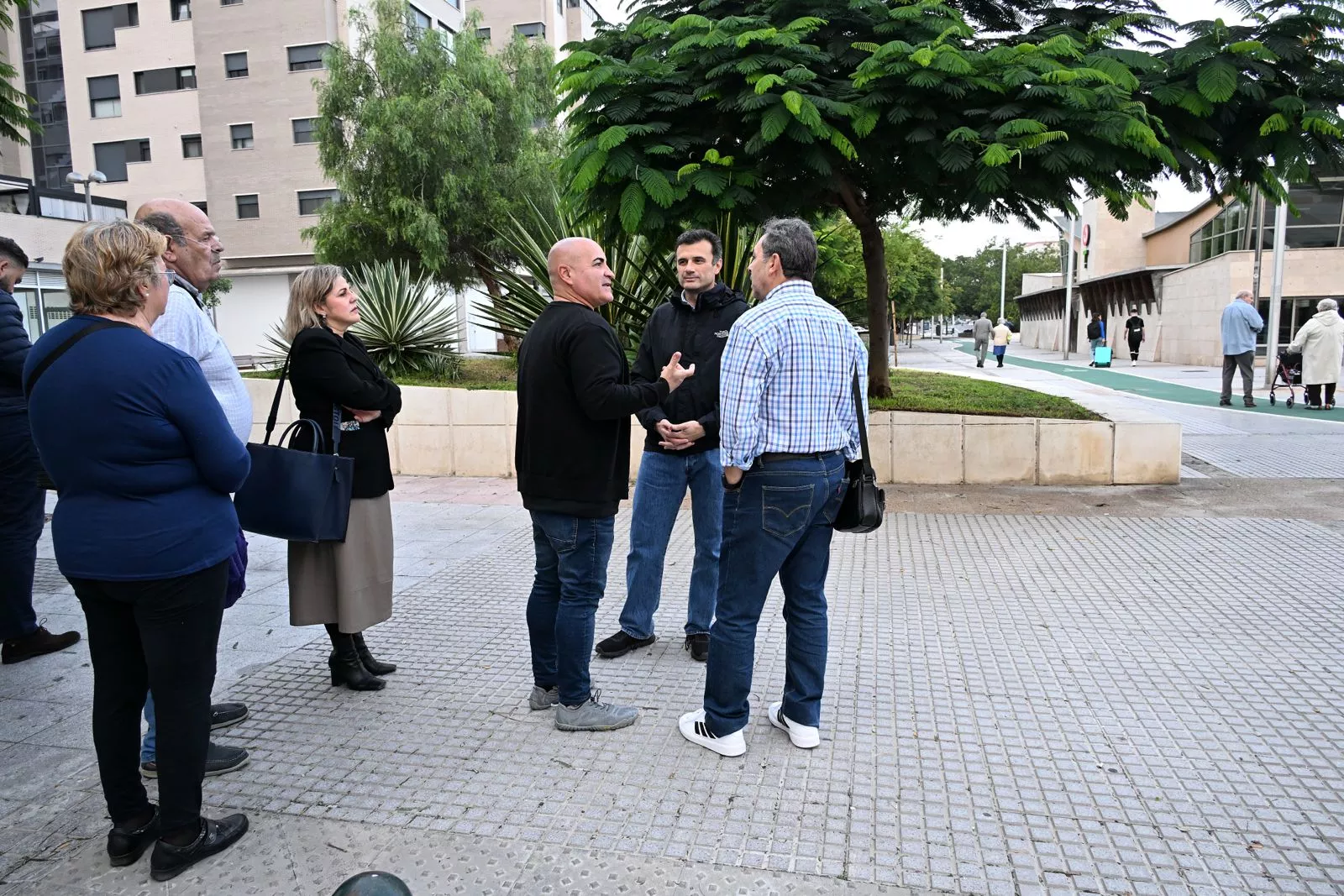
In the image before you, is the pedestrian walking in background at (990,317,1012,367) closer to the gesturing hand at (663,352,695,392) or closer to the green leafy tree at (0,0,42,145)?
the green leafy tree at (0,0,42,145)

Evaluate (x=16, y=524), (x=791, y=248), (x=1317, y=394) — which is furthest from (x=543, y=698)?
(x=1317, y=394)

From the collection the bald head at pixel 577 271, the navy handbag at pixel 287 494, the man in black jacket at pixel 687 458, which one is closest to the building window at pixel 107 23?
the man in black jacket at pixel 687 458

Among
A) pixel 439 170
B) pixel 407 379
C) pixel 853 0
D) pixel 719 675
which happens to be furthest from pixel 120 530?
pixel 439 170

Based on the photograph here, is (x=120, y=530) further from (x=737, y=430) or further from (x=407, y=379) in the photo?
(x=407, y=379)

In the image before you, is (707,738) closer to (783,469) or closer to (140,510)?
(783,469)

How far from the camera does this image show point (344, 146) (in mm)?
23203

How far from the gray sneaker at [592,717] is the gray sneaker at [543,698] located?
138 mm

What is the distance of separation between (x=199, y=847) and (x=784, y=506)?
84.1 inches

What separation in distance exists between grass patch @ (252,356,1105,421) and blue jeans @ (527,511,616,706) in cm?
419

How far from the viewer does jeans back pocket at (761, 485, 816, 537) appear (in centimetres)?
330

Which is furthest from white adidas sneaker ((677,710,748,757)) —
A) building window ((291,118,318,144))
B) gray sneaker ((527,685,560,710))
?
building window ((291,118,318,144))

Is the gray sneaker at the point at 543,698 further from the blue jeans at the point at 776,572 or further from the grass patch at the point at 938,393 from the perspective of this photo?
the grass patch at the point at 938,393

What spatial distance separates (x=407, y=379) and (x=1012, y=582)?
24.4ft

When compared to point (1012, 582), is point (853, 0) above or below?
above
